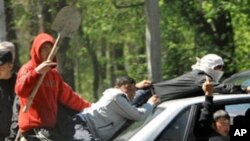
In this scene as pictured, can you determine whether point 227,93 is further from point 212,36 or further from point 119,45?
point 119,45

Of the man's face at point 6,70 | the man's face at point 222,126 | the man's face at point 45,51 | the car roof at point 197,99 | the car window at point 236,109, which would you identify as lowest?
the man's face at point 222,126

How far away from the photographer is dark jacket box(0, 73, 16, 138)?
6.76 meters

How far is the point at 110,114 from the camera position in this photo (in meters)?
6.70

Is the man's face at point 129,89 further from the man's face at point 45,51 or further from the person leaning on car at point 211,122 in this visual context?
the person leaning on car at point 211,122

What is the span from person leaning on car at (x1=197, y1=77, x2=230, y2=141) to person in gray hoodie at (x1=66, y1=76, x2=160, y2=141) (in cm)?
89

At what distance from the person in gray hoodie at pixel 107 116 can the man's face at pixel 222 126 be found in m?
0.91

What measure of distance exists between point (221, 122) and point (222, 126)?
5 cm

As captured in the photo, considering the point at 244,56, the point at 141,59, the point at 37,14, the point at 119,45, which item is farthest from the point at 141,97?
the point at 119,45

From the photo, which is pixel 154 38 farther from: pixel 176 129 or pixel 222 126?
pixel 176 129

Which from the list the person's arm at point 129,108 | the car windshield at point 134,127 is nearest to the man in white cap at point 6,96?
the person's arm at point 129,108

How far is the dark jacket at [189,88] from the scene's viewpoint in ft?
19.9

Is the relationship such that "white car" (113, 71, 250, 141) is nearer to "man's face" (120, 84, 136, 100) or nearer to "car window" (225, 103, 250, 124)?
"car window" (225, 103, 250, 124)

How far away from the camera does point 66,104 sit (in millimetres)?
6742

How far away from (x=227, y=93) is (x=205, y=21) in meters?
11.6
